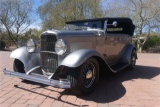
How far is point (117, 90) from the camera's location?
4.54 m

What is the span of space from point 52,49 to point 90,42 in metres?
0.98

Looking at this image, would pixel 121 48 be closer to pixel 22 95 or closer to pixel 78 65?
pixel 78 65

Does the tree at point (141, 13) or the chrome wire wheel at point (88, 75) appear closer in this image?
the chrome wire wheel at point (88, 75)

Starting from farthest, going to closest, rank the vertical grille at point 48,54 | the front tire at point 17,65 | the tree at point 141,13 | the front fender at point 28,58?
the tree at point 141,13 < the front tire at point 17,65 < the front fender at point 28,58 < the vertical grille at point 48,54

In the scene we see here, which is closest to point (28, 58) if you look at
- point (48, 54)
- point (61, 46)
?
point (48, 54)

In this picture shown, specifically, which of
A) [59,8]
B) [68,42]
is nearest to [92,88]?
[68,42]

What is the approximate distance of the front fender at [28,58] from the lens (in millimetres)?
4613

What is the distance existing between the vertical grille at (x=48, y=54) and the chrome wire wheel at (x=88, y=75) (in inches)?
25.8

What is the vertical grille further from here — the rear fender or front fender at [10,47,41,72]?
the rear fender

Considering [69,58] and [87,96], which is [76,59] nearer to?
[69,58]

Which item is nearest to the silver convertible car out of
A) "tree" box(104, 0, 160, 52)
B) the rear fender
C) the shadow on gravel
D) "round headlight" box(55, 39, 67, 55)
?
"round headlight" box(55, 39, 67, 55)

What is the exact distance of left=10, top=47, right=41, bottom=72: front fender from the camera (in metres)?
4.61

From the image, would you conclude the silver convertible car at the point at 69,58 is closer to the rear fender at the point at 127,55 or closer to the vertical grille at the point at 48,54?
the vertical grille at the point at 48,54

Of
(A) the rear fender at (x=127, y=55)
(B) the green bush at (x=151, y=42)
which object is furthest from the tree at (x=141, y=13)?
(A) the rear fender at (x=127, y=55)
